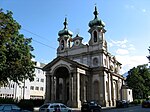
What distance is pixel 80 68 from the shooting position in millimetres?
45094

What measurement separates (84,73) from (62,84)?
8.22 meters

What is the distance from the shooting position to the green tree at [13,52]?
25.7 meters

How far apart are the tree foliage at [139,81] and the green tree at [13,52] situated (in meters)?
43.8

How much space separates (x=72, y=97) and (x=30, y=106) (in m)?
13.8

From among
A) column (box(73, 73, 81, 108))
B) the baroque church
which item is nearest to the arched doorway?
the baroque church

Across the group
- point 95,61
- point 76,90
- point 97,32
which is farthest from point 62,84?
point 97,32

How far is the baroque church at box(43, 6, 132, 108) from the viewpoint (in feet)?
144

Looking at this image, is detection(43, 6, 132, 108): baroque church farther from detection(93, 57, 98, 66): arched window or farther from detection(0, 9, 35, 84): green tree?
detection(0, 9, 35, 84): green tree

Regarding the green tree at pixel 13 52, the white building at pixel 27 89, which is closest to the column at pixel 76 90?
the green tree at pixel 13 52

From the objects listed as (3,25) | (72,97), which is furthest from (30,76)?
(72,97)

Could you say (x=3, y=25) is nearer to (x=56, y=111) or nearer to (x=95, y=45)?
(x=56, y=111)

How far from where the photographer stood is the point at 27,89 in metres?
67.2

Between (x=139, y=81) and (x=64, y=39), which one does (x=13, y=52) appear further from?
(x=139, y=81)

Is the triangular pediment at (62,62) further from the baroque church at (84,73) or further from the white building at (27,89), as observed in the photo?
the white building at (27,89)
